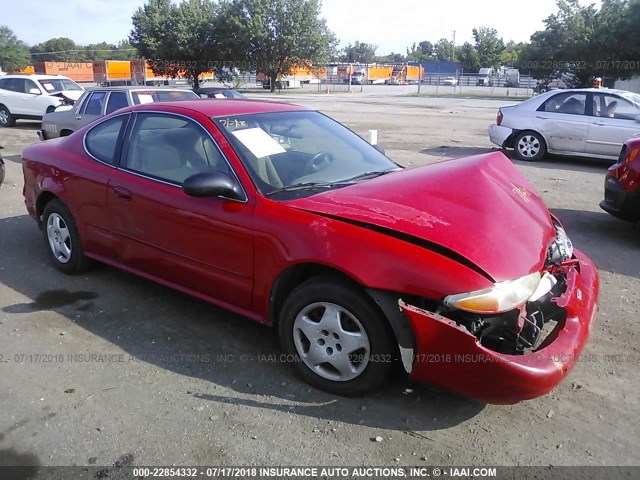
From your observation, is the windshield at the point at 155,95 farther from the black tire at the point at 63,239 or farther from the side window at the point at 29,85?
the side window at the point at 29,85

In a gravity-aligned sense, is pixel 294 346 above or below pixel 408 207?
below

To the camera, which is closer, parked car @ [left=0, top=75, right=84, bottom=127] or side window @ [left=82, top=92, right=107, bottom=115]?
side window @ [left=82, top=92, right=107, bottom=115]

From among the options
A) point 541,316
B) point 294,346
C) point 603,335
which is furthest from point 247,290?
point 603,335

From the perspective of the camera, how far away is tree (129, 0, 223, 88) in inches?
1553

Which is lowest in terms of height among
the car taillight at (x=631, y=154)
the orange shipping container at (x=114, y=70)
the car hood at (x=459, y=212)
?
the car hood at (x=459, y=212)

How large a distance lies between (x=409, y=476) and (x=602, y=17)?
125 feet

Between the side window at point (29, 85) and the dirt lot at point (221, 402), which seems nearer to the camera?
the dirt lot at point (221, 402)

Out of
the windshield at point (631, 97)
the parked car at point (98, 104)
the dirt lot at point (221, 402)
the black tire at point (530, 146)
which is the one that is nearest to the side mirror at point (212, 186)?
the dirt lot at point (221, 402)

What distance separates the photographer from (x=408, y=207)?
318 cm

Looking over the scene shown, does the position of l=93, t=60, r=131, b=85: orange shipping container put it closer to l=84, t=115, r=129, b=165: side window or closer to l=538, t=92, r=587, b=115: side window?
l=538, t=92, r=587, b=115: side window

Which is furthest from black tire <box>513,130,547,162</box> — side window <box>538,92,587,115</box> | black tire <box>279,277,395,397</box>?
black tire <box>279,277,395,397</box>

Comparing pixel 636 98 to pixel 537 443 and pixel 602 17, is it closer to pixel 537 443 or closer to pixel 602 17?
pixel 537 443

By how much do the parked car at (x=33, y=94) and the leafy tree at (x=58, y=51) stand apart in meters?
70.4

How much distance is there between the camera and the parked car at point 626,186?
5820 millimetres
